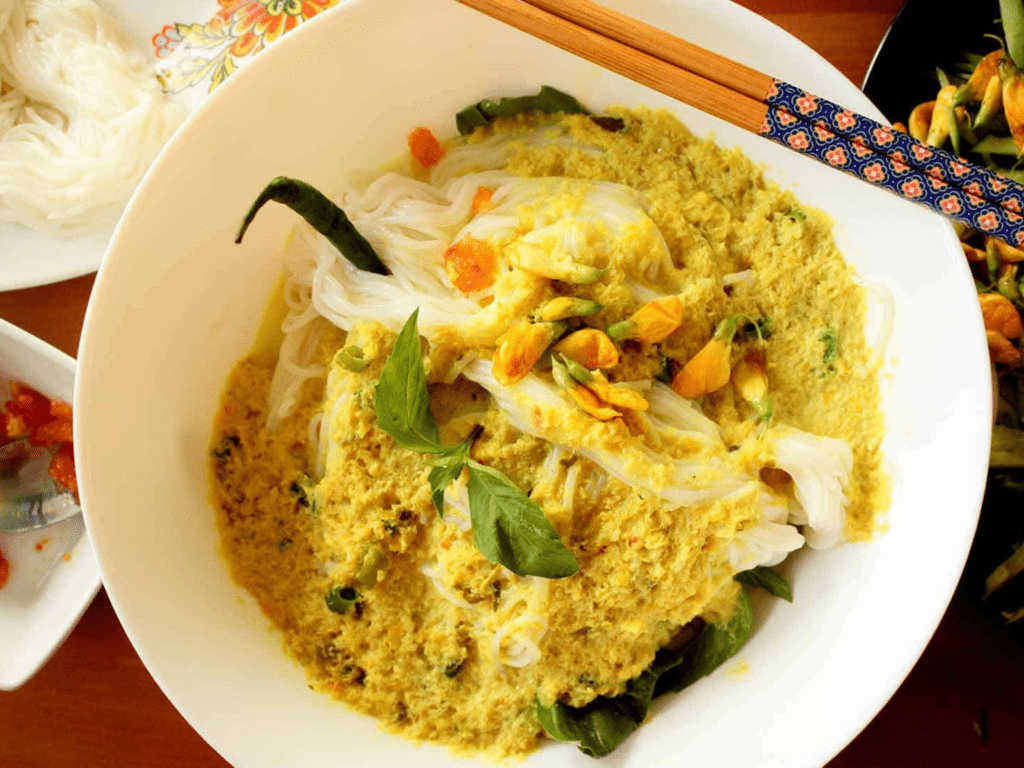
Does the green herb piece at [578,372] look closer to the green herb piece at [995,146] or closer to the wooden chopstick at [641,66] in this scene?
the wooden chopstick at [641,66]

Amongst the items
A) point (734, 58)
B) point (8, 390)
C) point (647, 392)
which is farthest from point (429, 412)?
point (8, 390)

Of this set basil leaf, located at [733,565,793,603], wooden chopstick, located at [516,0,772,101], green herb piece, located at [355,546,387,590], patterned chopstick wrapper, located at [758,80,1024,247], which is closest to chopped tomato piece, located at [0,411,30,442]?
green herb piece, located at [355,546,387,590]

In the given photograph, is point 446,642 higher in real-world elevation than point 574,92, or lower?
lower

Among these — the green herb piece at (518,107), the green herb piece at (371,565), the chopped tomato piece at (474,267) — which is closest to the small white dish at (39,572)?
the green herb piece at (371,565)

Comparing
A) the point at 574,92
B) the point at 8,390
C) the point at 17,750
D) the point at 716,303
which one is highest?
Answer: the point at 574,92

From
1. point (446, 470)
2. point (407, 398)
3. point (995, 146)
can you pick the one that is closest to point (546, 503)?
point (446, 470)

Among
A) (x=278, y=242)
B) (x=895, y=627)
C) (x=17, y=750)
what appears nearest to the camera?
(x=895, y=627)

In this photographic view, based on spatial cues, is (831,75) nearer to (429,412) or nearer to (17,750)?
(429,412)
